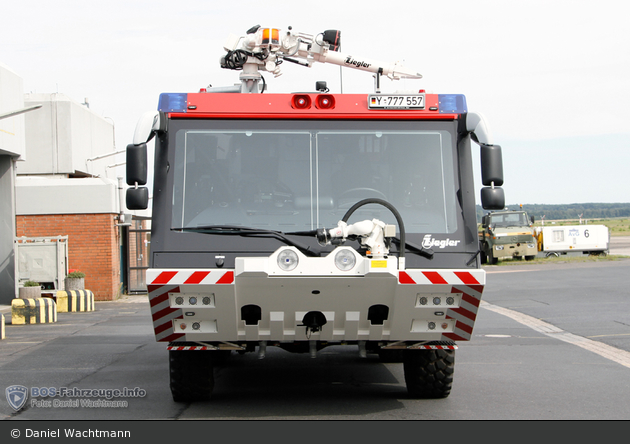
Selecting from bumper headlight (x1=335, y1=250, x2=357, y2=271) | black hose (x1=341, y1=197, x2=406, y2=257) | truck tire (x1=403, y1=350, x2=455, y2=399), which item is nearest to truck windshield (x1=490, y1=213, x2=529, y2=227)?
truck tire (x1=403, y1=350, x2=455, y2=399)

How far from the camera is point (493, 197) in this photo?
20.1 ft

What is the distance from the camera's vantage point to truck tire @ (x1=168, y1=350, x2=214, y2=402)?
6.81m

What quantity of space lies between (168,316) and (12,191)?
13921mm

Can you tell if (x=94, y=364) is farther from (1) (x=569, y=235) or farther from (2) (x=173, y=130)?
(1) (x=569, y=235)

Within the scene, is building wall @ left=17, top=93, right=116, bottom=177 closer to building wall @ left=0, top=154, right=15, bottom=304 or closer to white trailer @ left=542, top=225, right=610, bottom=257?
building wall @ left=0, top=154, right=15, bottom=304

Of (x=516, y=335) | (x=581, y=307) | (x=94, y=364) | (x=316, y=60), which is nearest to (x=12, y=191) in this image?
(x=94, y=364)

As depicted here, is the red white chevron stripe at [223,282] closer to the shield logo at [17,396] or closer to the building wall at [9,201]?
the shield logo at [17,396]

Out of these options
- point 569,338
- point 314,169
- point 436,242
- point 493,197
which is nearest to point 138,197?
point 314,169

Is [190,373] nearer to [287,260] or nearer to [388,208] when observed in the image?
[287,260]

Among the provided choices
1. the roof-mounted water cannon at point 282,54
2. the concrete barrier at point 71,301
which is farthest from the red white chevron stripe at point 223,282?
the concrete barrier at point 71,301

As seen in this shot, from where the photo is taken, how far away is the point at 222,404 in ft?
23.0

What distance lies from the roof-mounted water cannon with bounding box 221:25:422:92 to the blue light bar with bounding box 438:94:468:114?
2.72 meters

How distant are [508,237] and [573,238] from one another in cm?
520

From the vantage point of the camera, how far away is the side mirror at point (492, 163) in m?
6.10
